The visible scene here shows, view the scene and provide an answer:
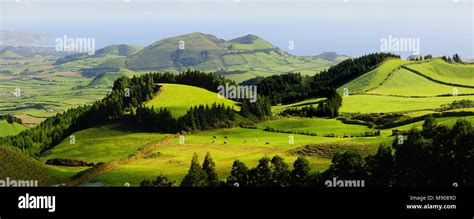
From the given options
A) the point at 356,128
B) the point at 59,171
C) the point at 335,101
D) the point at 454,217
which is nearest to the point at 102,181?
the point at 59,171

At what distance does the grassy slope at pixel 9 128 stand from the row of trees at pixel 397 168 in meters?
120

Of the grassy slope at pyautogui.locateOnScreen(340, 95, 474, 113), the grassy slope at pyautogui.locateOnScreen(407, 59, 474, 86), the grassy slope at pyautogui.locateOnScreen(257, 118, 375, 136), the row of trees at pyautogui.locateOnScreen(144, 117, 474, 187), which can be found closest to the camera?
the row of trees at pyautogui.locateOnScreen(144, 117, 474, 187)

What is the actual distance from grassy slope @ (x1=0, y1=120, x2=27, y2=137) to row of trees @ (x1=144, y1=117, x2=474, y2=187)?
120 m

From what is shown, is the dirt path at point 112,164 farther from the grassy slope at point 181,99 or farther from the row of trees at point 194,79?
the row of trees at point 194,79

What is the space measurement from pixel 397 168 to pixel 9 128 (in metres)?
137

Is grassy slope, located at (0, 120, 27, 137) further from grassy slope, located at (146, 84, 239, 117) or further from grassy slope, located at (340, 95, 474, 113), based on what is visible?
grassy slope, located at (340, 95, 474, 113)

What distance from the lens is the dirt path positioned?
44566 millimetres

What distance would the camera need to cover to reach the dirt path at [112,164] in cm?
4457

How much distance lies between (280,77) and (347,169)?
135 meters

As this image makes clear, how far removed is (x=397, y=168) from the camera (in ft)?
127

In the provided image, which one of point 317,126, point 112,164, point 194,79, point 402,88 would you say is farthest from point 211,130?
point 402,88

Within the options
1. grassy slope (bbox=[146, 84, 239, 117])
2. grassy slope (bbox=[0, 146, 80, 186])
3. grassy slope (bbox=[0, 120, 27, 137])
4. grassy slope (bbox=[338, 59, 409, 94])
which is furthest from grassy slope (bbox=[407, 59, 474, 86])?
grassy slope (bbox=[0, 120, 27, 137])

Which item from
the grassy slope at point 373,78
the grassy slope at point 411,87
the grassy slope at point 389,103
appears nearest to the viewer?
the grassy slope at point 389,103

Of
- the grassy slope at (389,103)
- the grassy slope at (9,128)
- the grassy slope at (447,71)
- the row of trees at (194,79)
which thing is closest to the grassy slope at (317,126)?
the grassy slope at (389,103)
